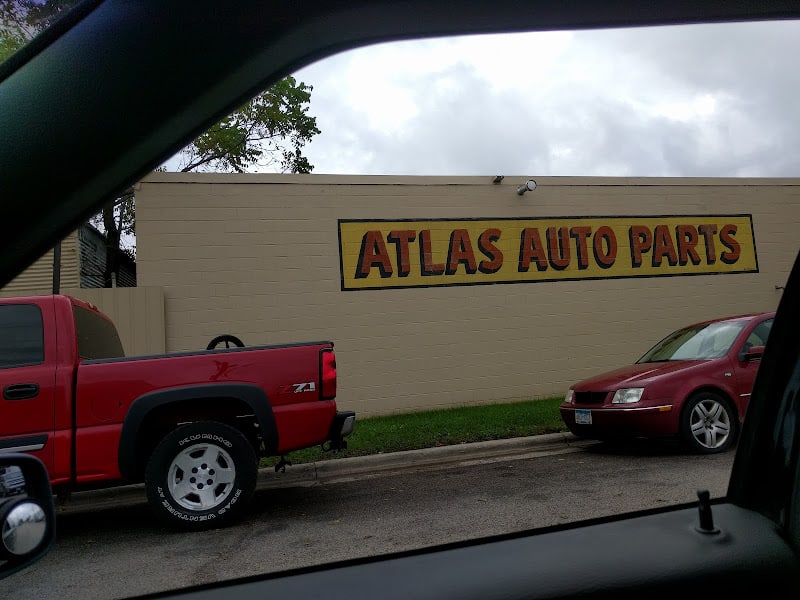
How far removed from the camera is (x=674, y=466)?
18.6 ft

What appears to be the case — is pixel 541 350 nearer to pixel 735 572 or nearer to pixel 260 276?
pixel 260 276

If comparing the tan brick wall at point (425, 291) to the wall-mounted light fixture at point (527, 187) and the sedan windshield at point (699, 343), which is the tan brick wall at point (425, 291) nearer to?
the wall-mounted light fixture at point (527, 187)

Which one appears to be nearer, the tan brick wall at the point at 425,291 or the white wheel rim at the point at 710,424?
the white wheel rim at the point at 710,424

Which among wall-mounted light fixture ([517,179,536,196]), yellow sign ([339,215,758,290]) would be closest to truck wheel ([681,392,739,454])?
yellow sign ([339,215,758,290])

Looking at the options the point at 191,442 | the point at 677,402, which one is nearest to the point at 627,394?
the point at 677,402

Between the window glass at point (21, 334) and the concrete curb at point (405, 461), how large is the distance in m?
1.81

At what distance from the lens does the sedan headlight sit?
706cm

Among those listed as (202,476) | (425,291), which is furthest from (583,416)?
(425,291)

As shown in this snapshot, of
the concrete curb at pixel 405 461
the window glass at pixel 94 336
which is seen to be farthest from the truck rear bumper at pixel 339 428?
the window glass at pixel 94 336

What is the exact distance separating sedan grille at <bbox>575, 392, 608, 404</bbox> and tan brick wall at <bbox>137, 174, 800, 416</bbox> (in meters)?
4.70

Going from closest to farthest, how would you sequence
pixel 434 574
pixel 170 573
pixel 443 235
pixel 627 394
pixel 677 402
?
pixel 434 574
pixel 170 573
pixel 677 402
pixel 627 394
pixel 443 235

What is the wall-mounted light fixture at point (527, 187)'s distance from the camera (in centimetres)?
1271

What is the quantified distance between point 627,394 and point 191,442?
14.3 feet

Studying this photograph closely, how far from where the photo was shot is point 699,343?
301 inches
